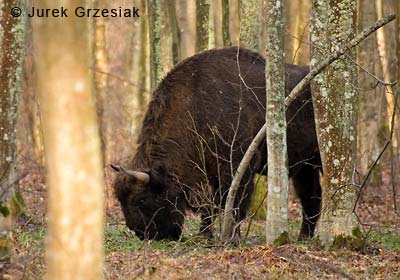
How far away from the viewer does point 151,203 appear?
12.0m

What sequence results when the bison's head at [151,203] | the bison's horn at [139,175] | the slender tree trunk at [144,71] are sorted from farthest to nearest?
the slender tree trunk at [144,71] → the bison's head at [151,203] → the bison's horn at [139,175]

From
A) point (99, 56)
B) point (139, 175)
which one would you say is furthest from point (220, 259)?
point (99, 56)

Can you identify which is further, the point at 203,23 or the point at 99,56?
the point at 99,56

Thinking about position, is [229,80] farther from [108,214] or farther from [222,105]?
[108,214]

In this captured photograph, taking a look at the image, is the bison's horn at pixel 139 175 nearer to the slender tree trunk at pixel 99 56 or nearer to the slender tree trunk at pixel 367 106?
the slender tree trunk at pixel 367 106

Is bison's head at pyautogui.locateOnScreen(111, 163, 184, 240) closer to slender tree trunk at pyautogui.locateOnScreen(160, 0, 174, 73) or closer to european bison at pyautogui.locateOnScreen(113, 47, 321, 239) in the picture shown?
european bison at pyautogui.locateOnScreen(113, 47, 321, 239)

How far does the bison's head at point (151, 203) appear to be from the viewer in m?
11.9

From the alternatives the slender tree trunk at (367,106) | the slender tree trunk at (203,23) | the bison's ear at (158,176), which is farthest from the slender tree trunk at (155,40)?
the slender tree trunk at (367,106)

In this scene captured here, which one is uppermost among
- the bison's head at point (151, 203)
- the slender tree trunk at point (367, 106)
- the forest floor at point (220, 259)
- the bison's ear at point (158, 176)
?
the slender tree trunk at point (367, 106)

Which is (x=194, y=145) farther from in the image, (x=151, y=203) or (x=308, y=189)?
(x=308, y=189)

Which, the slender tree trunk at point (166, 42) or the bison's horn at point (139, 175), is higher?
the slender tree trunk at point (166, 42)

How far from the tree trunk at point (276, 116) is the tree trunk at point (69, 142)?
4606 millimetres

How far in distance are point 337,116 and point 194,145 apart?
9.83 feet

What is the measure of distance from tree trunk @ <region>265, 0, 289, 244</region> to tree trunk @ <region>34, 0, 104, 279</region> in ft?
15.1
